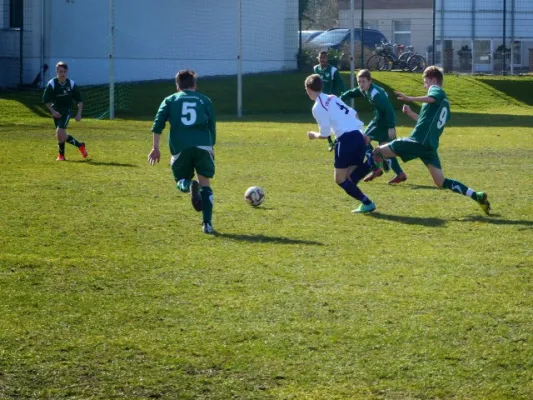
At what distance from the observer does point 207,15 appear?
→ 1447 inches

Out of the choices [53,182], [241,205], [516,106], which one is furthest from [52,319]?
[516,106]

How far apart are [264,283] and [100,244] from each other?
2.28 metres

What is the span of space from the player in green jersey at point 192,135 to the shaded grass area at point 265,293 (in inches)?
17.3

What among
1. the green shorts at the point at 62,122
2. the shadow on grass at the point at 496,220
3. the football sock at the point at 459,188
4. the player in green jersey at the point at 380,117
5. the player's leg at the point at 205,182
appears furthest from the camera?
the green shorts at the point at 62,122

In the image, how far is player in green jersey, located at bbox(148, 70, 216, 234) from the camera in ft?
33.9

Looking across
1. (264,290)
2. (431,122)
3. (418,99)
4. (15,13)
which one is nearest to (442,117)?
(431,122)

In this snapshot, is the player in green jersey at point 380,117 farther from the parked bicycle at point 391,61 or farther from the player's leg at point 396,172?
the parked bicycle at point 391,61

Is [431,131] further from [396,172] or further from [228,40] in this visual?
[228,40]

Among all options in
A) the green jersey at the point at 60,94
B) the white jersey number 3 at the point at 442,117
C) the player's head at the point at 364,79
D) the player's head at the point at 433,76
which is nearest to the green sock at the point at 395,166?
the player's head at the point at 364,79

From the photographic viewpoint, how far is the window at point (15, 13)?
107 ft


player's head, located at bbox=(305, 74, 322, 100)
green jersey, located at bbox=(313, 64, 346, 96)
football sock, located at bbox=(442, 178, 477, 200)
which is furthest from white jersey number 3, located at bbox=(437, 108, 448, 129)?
green jersey, located at bbox=(313, 64, 346, 96)

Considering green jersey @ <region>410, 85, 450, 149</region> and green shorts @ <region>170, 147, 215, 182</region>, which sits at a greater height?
green jersey @ <region>410, 85, 450, 149</region>

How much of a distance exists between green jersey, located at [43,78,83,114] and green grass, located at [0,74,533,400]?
9.29ft

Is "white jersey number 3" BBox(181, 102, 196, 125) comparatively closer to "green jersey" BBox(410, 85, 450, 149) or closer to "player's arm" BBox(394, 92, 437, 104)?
"player's arm" BBox(394, 92, 437, 104)
